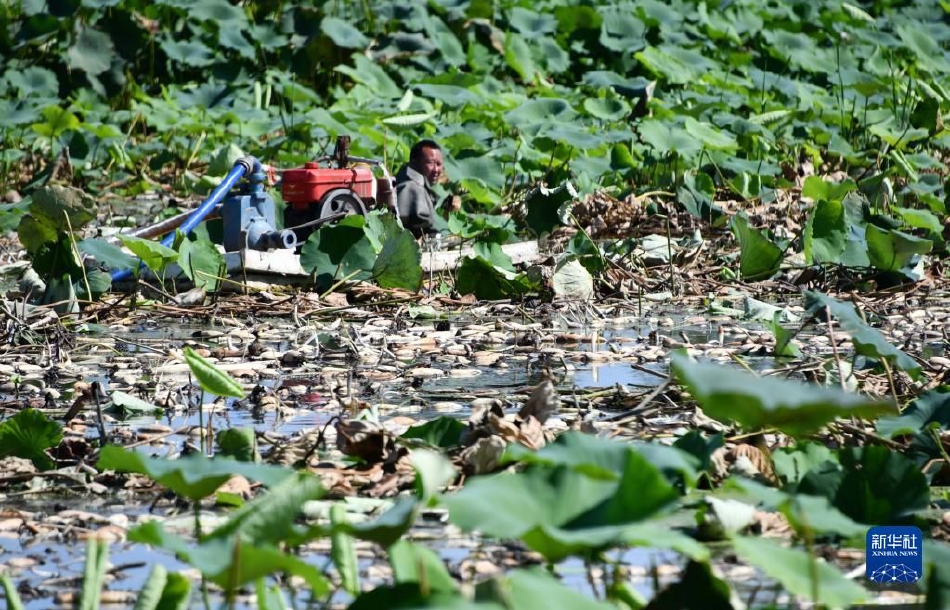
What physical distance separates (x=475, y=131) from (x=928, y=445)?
457 centimetres

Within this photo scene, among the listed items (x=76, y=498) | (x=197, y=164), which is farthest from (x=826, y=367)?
(x=197, y=164)

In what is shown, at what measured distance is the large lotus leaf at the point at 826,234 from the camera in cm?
441

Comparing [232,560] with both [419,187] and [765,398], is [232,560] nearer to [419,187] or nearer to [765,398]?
[765,398]

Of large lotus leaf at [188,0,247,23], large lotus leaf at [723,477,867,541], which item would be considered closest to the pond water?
large lotus leaf at [723,477,867,541]

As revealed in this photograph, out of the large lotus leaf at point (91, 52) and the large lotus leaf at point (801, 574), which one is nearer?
the large lotus leaf at point (801, 574)

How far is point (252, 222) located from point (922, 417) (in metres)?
2.81

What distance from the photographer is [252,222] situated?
15.2 feet

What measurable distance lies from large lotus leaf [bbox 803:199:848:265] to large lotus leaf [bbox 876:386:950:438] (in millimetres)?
2092

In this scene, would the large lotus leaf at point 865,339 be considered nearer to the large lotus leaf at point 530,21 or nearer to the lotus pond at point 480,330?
the lotus pond at point 480,330

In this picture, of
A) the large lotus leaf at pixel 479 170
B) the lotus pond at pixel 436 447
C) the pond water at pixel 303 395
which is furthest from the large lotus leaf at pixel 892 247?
the large lotus leaf at pixel 479 170

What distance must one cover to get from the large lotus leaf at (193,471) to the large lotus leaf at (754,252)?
9.90ft

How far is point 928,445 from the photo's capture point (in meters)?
2.34

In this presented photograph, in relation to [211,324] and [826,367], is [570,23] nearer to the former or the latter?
[211,324]

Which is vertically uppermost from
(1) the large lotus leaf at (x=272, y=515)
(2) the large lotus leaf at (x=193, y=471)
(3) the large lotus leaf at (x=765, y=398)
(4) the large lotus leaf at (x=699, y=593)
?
(3) the large lotus leaf at (x=765, y=398)
